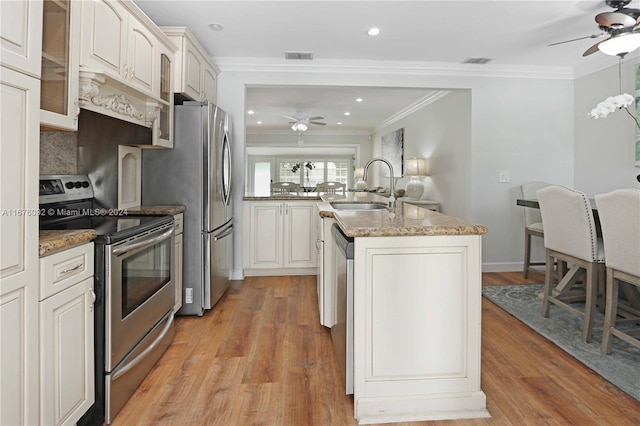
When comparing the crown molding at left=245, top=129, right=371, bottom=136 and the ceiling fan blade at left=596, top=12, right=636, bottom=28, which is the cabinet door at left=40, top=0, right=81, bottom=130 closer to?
the ceiling fan blade at left=596, top=12, right=636, bottom=28

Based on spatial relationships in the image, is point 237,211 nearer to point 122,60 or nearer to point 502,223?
point 122,60

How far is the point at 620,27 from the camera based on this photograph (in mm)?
2543

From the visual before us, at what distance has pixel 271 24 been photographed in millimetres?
3053

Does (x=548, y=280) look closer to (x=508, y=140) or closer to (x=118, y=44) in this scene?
(x=508, y=140)

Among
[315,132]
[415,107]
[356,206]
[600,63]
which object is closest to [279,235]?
[356,206]

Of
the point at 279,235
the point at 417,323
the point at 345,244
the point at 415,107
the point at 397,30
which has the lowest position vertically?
the point at 417,323

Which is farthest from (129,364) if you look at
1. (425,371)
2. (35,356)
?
(425,371)

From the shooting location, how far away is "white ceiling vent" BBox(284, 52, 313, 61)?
3.72 meters

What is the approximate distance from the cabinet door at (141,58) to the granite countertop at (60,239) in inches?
44.1

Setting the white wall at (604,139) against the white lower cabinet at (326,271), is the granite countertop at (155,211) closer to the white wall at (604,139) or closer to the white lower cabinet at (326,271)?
the white lower cabinet at (326,271)

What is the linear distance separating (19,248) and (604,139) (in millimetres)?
4782

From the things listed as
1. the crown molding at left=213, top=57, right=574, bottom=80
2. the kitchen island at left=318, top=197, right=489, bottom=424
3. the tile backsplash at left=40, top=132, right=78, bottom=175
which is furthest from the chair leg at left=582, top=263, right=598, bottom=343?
the tile backsplash at left=40, top=132, right=78, bottom=175

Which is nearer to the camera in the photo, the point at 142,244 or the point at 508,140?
the point at 142,244

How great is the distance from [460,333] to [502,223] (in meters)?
3.04
